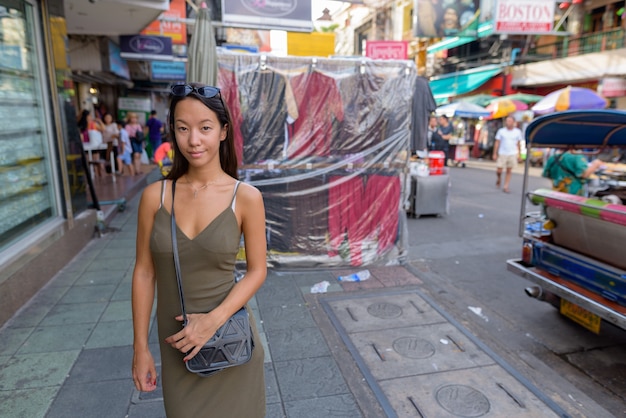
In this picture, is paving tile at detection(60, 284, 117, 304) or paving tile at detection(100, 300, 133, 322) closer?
paving tile at detection(100, 300, 133, 322)

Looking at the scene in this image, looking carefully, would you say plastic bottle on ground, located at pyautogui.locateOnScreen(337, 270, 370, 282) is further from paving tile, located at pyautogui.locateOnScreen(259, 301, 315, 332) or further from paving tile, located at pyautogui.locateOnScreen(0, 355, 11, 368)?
paving tile, located at pyautogui.locateOnScreen(0, 355, 11, 368)

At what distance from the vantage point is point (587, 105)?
12.7 metres

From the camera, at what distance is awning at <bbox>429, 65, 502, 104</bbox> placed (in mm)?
21953

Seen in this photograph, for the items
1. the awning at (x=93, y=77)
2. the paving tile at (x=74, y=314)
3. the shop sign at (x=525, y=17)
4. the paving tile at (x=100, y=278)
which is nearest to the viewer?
the paving tile at (x=74, y=314)

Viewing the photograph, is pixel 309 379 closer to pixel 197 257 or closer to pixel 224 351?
pixel 224 351

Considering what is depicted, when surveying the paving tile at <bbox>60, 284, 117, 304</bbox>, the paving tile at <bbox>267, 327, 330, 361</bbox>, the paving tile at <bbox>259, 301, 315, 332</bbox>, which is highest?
the paving tile at <bbox>60, 284, 117, 304</bbox>

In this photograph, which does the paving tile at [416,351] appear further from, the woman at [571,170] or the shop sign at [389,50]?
the shop sign at [389,50]

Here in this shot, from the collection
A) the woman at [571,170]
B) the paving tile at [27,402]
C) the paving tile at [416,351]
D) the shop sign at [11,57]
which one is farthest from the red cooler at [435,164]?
the paving tile at [27,402]

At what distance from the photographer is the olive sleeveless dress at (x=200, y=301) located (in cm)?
152

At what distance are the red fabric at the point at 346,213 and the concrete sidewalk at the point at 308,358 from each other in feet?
2.35

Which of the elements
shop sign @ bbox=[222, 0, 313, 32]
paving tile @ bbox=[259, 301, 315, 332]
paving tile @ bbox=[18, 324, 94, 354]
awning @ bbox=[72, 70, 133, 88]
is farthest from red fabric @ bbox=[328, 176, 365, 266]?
awning @ bbox=[72, 70, 133, 88]

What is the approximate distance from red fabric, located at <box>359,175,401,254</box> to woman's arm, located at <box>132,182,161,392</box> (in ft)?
13.4

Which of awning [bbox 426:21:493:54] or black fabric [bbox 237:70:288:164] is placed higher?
awning [bbox 426:21:493:54]

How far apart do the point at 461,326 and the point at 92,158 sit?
1055 cm
